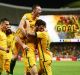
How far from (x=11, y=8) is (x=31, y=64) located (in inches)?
1693

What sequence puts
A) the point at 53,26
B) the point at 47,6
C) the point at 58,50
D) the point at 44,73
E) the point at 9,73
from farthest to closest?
the point at 47,6 → the point at 58,50 → the point at 53,26 → the point at 9,73 → the point at 44,73

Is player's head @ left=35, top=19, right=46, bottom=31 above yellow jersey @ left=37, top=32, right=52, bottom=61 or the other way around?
above

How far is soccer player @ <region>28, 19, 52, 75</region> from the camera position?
12038mm

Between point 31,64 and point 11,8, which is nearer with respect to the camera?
point 31,64

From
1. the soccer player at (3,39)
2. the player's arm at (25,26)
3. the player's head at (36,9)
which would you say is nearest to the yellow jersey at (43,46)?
the player's arm at (25,26)

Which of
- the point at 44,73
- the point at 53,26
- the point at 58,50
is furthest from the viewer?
the point at 58,50

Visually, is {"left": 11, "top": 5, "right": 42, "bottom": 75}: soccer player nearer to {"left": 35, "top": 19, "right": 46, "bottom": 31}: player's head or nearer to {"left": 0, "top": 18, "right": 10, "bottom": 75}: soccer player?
{"left": 35, "top": 19, "right": 46, "bottom": 31}: player's head

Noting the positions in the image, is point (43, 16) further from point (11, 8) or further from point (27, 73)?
point (27, 73)

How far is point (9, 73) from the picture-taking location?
55.6 ft

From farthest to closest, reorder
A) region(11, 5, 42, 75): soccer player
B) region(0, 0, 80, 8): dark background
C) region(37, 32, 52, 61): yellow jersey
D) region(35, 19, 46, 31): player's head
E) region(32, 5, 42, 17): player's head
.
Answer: region(0, 0, 80, 8): dark background
region(32, 5, 42, 17): player's head
region(11, 5, 42, 75): soccer player
region(37, 32, 52, 61): yellow jersey
region(35, 19, 46, 31): player's head

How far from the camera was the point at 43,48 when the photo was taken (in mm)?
12156

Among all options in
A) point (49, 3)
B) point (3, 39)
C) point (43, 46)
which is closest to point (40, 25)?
point (43, 46)

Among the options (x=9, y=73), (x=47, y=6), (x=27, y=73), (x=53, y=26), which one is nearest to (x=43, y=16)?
(x=53, y=26)

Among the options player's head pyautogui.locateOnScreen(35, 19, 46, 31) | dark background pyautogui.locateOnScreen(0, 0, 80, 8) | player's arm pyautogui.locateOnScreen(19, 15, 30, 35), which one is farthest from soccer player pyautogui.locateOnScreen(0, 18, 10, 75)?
dark background pyautogui.locateOnScreen(0, 0, 80, 8)
